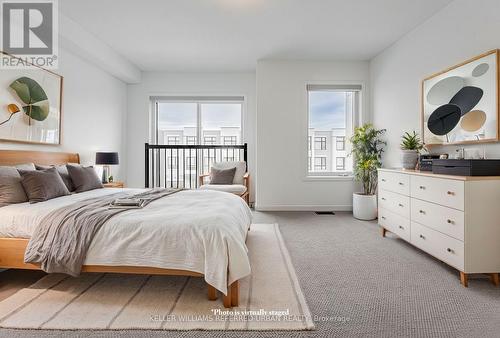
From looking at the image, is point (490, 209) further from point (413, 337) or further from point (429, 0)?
point (429, 0)

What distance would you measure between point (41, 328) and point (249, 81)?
482 cm

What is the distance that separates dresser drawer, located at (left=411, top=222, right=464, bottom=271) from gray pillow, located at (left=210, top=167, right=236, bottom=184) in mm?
2886

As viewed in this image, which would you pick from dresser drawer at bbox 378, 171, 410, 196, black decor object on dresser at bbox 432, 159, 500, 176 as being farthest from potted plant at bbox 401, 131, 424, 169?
black decor object on dresser at bbox 432, 159, 500, 176

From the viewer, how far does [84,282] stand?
2.05 m

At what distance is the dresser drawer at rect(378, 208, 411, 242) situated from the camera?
2.83 m

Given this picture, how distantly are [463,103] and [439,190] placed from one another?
104 centimetres

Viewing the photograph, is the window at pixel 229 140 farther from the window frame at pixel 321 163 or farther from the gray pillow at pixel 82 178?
the gray pillow at pixel 82 178

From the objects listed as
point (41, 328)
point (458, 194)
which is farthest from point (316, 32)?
point (41, 328)

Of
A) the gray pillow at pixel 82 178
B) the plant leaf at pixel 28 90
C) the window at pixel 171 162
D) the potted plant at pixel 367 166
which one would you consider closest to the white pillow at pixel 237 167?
the window at pixel 171 162

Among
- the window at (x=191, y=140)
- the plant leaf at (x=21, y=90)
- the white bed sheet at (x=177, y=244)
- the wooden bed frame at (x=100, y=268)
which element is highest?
the plant leaf at (x=21, y=90)

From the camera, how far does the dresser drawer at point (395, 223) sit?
283 cm

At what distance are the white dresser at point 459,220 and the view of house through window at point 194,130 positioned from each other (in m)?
3.55

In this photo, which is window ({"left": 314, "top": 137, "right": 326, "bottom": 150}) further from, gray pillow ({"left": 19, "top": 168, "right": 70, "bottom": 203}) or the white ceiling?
gray pillow ({"left": 19, "top": 168, "right": 70, "bottom": 203})

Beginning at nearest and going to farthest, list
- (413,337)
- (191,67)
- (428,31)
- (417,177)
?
(413,337) < (417,177) < (428,31) < (191,67)
